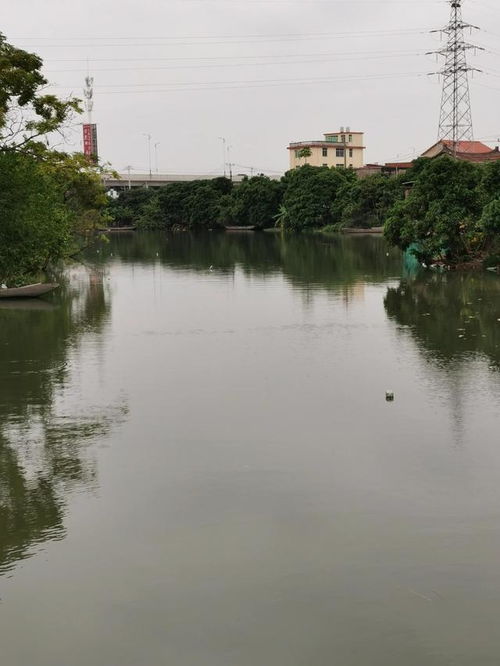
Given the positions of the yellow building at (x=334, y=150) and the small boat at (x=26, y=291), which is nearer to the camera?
the small boat at (x=26, y=291)

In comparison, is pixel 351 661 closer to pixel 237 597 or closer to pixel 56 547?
pixel 237 597

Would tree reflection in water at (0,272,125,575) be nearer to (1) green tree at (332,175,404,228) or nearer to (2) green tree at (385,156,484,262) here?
(2) green tree at (385,156,484,262)

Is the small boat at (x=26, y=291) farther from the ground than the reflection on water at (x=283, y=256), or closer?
closer

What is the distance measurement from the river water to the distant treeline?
16.2 meters

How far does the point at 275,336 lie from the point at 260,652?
17.2m

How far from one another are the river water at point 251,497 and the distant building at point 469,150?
6694 centimetres

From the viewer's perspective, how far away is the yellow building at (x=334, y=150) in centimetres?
12800

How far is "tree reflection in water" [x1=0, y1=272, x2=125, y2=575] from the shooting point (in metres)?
11.6

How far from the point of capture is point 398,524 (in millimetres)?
11242

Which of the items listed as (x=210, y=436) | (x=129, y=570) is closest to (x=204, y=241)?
(x=210, y=436)

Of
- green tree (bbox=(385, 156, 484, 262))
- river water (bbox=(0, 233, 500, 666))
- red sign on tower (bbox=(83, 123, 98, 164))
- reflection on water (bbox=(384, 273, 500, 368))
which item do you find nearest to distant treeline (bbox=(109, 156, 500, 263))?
green tree (bbox=(385, 156, 484, 262))

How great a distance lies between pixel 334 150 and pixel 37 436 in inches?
4678

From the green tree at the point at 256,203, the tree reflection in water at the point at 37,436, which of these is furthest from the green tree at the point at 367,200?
the tree reflection in water at the point at 37,436

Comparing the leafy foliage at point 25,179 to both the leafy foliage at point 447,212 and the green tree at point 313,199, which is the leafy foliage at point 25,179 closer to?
the leafy foliage at point 447,212
